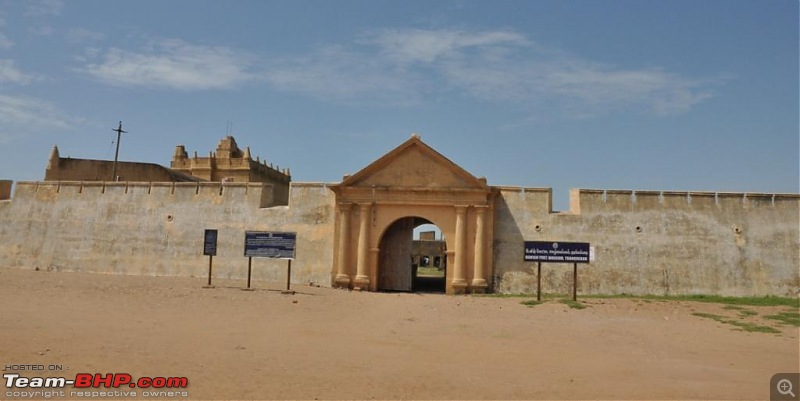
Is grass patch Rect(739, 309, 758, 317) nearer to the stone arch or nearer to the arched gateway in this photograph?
the arched gateway

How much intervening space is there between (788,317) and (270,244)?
44.2 feet

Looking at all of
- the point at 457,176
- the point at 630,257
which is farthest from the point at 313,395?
the point at 630,257

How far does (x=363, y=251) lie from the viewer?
1988cm

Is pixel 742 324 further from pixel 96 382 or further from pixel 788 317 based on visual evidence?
pixel 96 382

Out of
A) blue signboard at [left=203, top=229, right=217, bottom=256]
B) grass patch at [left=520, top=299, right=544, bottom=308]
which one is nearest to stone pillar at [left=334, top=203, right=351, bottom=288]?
blue signboard at [left=203, top=229, right=217, bottom=256]

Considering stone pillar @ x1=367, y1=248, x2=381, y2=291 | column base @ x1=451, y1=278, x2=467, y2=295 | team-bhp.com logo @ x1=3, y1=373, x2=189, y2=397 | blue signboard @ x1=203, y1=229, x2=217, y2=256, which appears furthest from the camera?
stone pillar @ x1=367, y1=248, x2=381, y2=291

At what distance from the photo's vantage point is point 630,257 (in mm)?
19766

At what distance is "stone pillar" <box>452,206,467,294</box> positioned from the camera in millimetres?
19359

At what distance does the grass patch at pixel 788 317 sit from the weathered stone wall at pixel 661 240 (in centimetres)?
416

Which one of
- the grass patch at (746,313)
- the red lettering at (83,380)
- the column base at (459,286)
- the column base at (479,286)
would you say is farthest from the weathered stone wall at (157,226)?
the red lettering at (83,380)

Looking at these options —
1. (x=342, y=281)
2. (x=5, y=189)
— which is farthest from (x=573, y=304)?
(x=5, y=189)

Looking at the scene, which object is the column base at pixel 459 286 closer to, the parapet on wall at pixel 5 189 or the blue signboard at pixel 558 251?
the blue signboard at pixel 558 251

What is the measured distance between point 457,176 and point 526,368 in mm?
11932

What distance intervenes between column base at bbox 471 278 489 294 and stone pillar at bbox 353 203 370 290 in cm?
342
